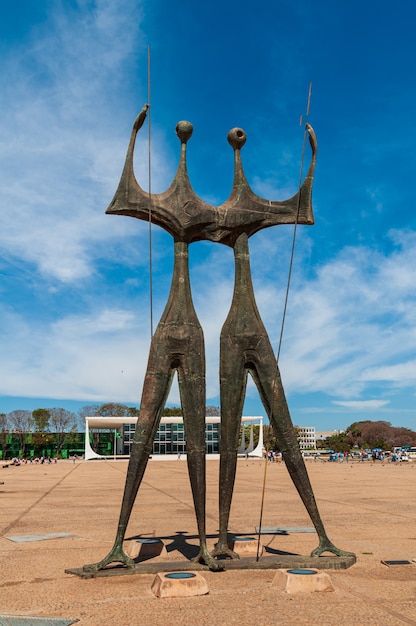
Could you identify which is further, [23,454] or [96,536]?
[23,454]

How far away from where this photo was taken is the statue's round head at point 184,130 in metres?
8.64

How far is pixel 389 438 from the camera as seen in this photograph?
402ft

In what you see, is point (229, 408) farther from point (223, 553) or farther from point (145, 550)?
point (145, 550)

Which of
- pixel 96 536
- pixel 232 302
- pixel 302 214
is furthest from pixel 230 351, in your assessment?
pixel 96 536

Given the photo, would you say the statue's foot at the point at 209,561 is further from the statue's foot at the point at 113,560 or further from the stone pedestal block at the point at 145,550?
the stone pedestal block at the point at 145,550

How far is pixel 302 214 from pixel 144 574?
18.1 feet

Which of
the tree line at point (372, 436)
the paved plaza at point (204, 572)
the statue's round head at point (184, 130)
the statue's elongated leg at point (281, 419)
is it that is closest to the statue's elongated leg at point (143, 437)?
the paved plaza at point (204, 572)

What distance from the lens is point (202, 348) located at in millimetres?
7980

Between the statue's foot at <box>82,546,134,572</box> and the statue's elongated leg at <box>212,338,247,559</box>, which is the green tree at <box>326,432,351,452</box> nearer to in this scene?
the statue's elongated leg at <box>212,338,247,559</box>

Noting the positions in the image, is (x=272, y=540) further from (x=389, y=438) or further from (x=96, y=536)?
(x=389, y=438)

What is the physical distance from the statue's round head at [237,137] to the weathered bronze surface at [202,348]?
0.68 m

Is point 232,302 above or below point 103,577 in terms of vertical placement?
above

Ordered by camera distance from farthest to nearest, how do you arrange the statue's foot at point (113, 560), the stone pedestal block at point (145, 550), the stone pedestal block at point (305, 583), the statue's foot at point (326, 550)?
1. the stone pedestal block at point (145, 550)
2. the statue's foot at point (326, 550)
3. the statue's foot at point (113, 560)
4. the stone pedestal block at point (305, 583)

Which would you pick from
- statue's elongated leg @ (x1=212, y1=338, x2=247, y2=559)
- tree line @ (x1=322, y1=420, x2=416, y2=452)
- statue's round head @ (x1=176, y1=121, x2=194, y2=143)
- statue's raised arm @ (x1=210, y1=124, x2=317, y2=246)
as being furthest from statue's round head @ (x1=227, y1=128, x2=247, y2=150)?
tree line @ (x1=322, y1=420, x2=416, y2=452)
